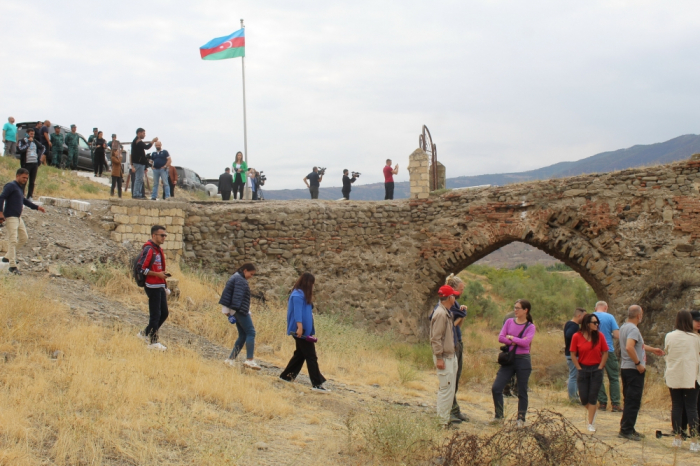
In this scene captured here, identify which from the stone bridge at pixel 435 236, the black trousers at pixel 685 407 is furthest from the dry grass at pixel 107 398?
the stone bridge at pixel 435 236

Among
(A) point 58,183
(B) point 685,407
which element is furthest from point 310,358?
(A) point 58,183

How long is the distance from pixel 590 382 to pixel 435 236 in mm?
7625

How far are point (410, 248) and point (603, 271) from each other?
14.5ft

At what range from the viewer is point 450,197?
14281mm

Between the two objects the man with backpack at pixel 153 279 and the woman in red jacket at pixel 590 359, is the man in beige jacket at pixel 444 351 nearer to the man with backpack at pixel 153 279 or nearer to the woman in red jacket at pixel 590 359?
the woman in red jacket at pixel 590 359

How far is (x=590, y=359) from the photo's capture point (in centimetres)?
682

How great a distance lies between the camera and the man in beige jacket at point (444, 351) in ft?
21.2

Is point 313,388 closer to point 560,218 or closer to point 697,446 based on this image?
point 697,446

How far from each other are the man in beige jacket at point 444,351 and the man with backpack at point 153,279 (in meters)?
3.55

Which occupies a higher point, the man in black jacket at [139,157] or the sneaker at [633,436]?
the man in black jacket at [139,157]

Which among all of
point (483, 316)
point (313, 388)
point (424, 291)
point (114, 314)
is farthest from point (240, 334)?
point (483, 316)

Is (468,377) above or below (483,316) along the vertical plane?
above

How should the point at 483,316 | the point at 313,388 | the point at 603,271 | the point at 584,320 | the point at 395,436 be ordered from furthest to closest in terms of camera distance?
the point at 483,316, the point at 603,271, the point at 313,388, the point at 584,320, the point at 395,436

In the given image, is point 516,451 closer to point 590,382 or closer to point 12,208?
point 590,382
